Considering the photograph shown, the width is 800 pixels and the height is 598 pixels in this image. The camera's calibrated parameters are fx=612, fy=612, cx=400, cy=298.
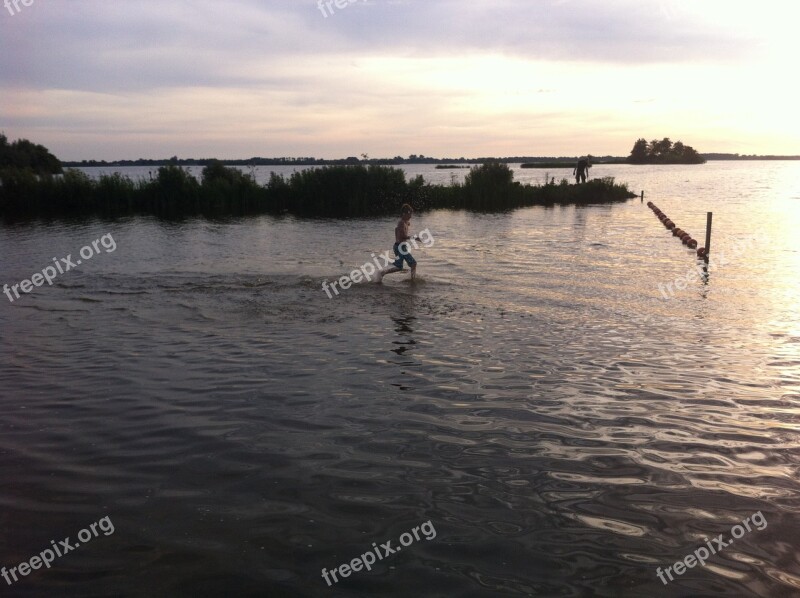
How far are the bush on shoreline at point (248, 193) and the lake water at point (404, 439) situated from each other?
2850 centimetres

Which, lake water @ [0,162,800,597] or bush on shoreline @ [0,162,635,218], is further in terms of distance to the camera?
bush on shoreline @ [0,162,635,218]

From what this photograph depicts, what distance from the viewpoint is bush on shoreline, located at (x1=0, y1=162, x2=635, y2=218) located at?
4269 centimetres

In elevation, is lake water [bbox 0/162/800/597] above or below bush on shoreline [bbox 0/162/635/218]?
below

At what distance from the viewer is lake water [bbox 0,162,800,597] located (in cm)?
523

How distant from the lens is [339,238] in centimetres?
3009

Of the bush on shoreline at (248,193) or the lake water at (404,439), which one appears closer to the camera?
the lake water at (404,439)

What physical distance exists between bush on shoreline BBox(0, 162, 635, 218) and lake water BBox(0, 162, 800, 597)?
1122 inches

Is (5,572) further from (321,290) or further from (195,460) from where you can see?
(321,290)

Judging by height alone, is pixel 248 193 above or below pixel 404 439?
above

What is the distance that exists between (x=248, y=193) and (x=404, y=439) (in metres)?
40.3

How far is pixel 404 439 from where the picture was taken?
7.49 meters

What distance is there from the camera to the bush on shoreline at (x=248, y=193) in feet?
140

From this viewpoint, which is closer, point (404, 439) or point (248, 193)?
point (404, 439)

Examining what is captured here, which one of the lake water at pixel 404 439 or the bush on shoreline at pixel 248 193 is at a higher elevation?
the bush on shoreline at pixel 248 193
